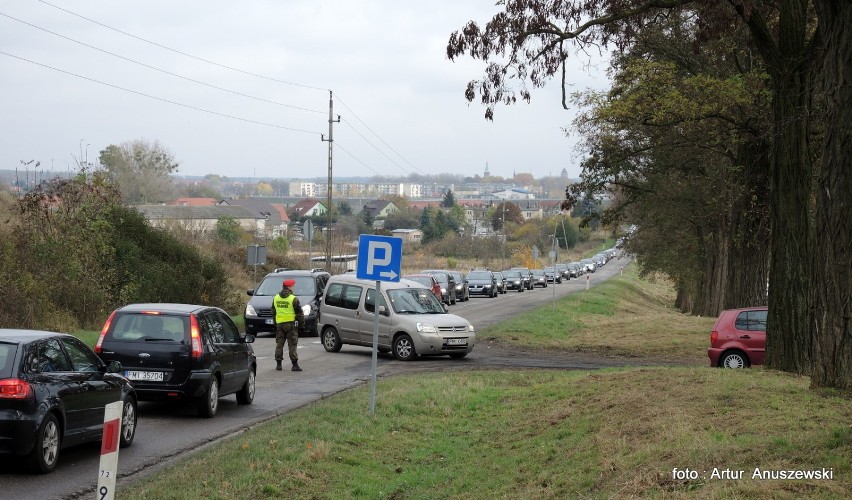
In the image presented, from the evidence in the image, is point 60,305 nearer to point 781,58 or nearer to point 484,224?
point 781,58

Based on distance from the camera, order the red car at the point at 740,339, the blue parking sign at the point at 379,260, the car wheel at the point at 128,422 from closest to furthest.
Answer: the car wheel at the point at 128,422
the blue parking sign at the point at 379,260
the red car at the point at 740,339

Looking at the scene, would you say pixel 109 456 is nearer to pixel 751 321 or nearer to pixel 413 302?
pixel 751 321

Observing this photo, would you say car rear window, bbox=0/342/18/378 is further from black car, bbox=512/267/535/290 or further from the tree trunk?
black car, bbox=512/267/535/290

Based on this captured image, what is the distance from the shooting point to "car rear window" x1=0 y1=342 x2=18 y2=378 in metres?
9.87

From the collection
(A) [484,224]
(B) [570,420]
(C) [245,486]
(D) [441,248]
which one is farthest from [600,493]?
(A) [484,224]

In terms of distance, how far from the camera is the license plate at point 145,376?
14125mm

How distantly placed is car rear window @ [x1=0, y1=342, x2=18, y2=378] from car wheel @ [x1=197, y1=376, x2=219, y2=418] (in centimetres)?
456

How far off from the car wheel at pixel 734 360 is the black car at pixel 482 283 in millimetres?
42157

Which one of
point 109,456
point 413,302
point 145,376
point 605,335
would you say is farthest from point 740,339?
point 109,456

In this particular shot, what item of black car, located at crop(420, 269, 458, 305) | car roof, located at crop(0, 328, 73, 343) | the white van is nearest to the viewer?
car roof, located at crop(0, 328, 73, 343)

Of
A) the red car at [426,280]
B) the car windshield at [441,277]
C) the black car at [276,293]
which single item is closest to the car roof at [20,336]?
the black car at [276,293]

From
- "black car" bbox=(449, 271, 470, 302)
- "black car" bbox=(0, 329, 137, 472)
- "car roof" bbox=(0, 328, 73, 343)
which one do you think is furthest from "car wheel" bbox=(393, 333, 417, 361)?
"black car" bbox=(449, 271, 470, 302)

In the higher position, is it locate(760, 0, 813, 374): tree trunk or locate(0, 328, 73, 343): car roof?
locate(760, 0, 813, 374): tree trunk

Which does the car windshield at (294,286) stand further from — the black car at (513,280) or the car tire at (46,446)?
the black car at (513,280)
